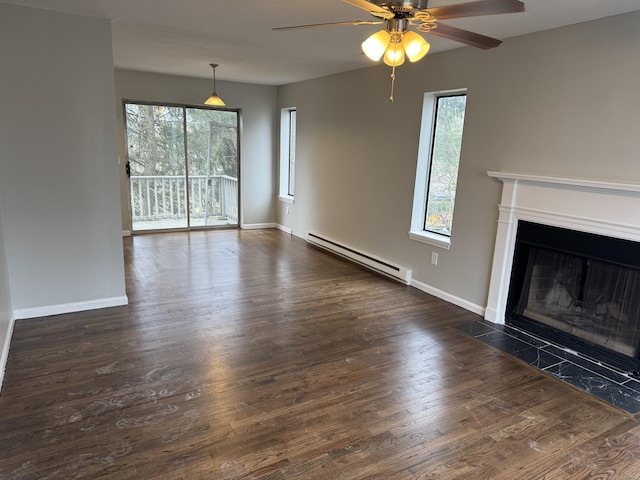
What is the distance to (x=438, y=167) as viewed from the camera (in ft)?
14.3

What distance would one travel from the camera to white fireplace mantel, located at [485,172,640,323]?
277 cm

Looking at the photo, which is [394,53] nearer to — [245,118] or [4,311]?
[4,311]

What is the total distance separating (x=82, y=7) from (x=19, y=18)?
18.4 inches

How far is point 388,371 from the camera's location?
2820 millimetres

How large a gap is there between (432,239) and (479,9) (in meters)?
A: 2.71

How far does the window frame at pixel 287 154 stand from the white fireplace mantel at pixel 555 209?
13.5ft

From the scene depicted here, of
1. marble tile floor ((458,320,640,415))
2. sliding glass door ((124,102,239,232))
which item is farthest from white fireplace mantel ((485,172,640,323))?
sliding glass door ((124,102,239,232))

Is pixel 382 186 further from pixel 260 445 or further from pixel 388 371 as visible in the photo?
pixel 260 445

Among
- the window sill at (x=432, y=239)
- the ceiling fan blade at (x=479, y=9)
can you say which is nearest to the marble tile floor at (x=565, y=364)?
the window sill at (x=432, y=239)

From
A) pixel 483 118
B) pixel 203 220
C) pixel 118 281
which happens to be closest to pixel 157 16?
pixel 118 281

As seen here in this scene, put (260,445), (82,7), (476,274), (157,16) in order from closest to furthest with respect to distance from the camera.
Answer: (260,445)
(82,7)
(157,16)
(476,274)

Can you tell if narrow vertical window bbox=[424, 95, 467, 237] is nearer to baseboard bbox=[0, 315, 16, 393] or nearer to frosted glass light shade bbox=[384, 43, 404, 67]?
frosted glass light shade bbox=[384, 43, 404, 67]

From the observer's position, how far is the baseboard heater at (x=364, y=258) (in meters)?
4.68

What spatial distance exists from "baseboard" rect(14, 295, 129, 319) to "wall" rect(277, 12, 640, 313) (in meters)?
2.89
